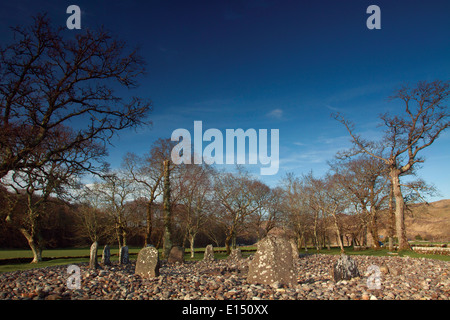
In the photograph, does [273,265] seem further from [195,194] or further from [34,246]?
[34,246]

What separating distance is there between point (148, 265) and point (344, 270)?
23.3 feet

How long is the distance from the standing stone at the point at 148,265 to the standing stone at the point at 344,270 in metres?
6.38

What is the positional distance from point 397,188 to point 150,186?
66.1 ft

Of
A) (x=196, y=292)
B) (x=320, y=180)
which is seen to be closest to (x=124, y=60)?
(x=196, y=292)

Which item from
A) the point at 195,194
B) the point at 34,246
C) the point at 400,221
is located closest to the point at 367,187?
the point at 400,221

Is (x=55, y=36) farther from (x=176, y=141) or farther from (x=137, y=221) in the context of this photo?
(x=137, y=221)

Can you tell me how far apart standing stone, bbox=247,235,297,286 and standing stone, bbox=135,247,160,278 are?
3.79m

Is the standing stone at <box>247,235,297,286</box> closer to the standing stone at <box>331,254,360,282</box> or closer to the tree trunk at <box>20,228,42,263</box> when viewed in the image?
the standing stone at <box>331,254,360,282</box>

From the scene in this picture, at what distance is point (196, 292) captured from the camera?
6.95 m

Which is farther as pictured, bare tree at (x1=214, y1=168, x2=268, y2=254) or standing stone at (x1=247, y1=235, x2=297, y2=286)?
bare tree at (x1=214, y1=168, x2=268, y2=254)

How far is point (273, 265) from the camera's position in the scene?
27.8 feet

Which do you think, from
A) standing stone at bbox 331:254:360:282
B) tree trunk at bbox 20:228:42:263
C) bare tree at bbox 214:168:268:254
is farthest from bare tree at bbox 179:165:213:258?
standing stone at bbox 331:254:360:282

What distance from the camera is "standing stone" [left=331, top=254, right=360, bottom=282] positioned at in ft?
29.6

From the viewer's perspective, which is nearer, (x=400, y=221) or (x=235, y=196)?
(x=400, y=221)
